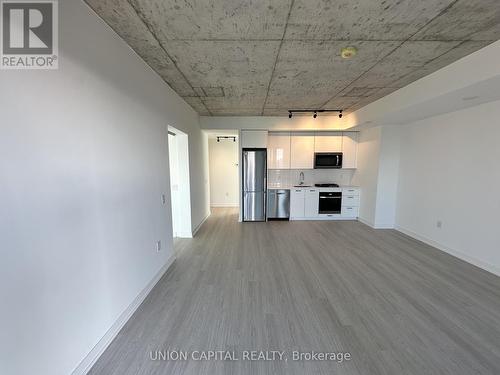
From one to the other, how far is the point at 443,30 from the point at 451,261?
3254 mm

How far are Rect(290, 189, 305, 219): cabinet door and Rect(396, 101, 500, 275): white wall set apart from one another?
89.1 inches

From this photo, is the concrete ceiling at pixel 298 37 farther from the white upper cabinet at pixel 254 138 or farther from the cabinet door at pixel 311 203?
the cabinet door at pixel 311 203

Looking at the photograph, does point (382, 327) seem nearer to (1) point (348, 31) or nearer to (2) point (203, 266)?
(2) point (203, 266)

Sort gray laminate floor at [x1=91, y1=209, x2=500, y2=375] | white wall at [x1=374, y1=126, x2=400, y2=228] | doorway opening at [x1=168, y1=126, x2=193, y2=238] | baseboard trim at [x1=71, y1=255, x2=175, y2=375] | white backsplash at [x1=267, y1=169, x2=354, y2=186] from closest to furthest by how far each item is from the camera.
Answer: baseboard trim at [x1=71, y1=255, x2=175, y2=375] < gray laminate floor at [x1=91, y1=209, x2=500, y2=375] < doorway opening at [x1=168, y1=126, x2=193, y2=238] < white wall at [x1=374, y1=126, x2=400, y2=228] < white backsplash at [x1=267, y1=169, x2=354, y2=186]

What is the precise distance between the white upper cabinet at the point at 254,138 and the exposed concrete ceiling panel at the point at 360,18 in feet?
11.3

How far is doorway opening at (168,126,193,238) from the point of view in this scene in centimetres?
420

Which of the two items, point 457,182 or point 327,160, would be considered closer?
point 457,182

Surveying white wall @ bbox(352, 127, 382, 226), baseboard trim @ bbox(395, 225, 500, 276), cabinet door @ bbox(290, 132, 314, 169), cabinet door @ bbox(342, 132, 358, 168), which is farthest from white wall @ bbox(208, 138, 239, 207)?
baseboard trim @ bbox(395, 225, 500, 276)

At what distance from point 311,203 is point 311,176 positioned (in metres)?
0.85

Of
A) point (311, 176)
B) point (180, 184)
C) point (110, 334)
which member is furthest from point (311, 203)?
point (110, 334)

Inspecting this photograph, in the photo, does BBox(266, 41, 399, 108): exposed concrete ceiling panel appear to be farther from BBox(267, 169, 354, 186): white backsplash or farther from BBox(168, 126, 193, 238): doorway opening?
BBox(267, 169, 354, 186): white backsplash

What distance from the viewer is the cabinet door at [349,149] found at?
566 centimetres

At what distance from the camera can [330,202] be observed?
18.6 feet

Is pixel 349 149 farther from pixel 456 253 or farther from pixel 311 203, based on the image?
pixel 456 253
